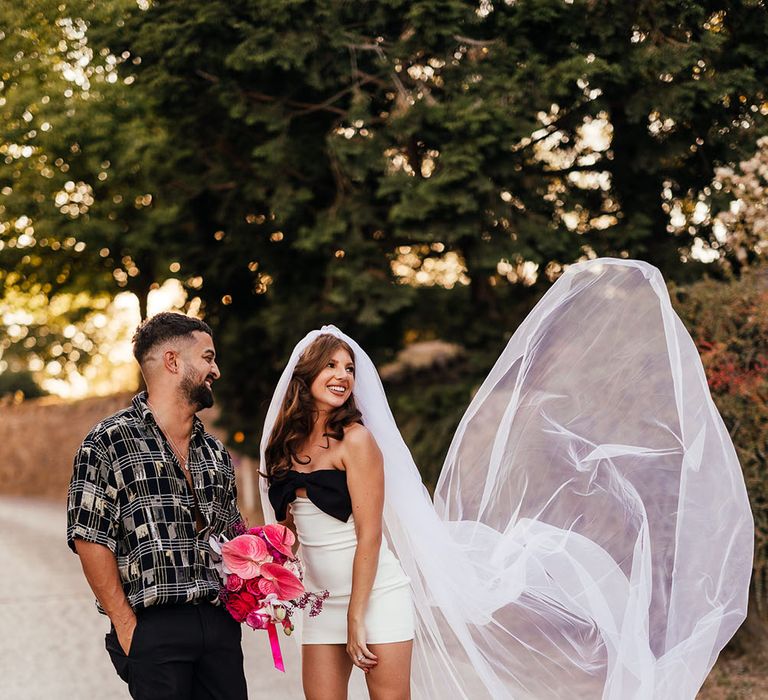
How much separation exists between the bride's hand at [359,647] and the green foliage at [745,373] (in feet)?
13.2

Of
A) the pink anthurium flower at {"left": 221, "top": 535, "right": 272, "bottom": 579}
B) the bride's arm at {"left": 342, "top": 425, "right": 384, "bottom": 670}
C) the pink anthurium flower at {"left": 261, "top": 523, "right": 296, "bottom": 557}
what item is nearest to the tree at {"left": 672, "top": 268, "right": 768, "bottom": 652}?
the bride's arm at {"left": 342, "top": 425, "right": 384, "bottom": 670}

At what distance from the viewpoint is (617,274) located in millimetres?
4625

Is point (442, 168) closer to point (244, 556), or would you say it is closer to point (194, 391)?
point (194, 391)

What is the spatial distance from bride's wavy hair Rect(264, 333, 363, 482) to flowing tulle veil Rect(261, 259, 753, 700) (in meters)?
0.08

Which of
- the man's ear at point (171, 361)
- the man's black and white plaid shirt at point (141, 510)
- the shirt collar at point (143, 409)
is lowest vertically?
the man's black and white plaid shirt at point (141, 510)

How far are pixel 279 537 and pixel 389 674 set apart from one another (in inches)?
26.1

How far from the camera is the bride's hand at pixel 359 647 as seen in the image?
361 centimetres

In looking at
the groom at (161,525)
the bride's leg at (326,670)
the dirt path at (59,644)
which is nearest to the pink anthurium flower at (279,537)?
the groom at (161,525)

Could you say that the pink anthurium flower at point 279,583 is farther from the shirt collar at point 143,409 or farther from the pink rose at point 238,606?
the shirt collar at point 143,409

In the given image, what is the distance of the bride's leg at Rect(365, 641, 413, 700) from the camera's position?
3.68 m

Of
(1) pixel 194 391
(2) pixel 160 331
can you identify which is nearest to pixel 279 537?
(1) pixel 194 391

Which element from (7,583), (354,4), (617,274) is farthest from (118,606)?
(7,583)

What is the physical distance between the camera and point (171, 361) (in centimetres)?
340

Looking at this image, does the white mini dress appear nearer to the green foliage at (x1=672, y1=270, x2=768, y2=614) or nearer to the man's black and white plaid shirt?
the man's black and white plaid shirt
